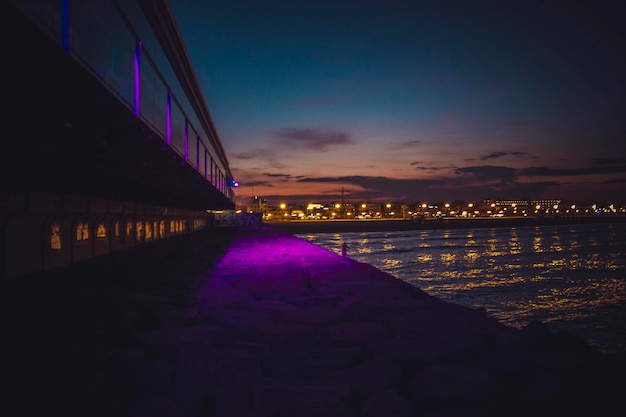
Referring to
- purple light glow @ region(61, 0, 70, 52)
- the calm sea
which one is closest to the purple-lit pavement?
purple light glow @ region(61, 0, 70, 52)

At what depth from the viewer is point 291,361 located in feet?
11.0

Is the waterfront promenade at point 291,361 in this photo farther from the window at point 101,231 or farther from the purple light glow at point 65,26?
the window at point 101,231

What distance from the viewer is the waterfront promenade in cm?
262

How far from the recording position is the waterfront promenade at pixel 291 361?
8.58 feet

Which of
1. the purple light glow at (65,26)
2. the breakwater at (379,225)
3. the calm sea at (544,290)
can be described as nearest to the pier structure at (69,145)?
the purple light glow at (65,26)

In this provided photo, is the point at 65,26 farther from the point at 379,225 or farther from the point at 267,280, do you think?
the point at 379,225

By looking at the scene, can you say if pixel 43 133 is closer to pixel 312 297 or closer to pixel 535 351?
pixel 312 297

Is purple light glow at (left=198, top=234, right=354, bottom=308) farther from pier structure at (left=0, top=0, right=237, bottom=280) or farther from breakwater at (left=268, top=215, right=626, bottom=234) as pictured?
breakwater at (left=268, top=215, right=626, bottom=234)

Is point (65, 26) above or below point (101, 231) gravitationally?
above

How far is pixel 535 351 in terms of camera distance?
3.62 m

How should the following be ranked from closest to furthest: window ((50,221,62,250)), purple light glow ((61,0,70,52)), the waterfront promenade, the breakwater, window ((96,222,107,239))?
the waterfront promenade
purple light glow ((61,0,70,52))
window ((50,221,62,250))
window ((96,222,107,239))
the breakwater

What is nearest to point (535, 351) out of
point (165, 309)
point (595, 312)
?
point (165, 309)

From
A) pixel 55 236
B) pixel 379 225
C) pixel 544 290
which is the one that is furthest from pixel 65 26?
pixel 379 225

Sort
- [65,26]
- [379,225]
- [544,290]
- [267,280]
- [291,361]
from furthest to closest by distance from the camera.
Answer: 1. [379,225]
2. [544,290]
3. [267,280]
4. [65,26]
5. [291,361]
